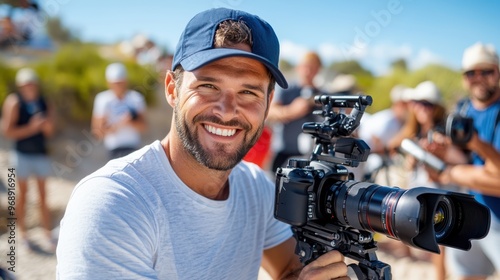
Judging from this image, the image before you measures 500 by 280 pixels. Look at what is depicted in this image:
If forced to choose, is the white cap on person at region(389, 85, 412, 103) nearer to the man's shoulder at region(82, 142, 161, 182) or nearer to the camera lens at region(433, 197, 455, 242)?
the camera lens at region(433, 197, 455, 242)

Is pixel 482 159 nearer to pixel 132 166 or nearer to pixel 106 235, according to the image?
pixel 132 166

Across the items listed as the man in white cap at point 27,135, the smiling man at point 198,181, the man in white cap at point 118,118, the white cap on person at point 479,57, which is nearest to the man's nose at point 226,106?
the smiling man at point 198,181

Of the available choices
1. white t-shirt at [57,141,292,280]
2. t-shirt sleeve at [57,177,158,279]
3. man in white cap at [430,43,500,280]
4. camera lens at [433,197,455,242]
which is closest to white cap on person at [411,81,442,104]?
man in white cap at [430,43,500,280]

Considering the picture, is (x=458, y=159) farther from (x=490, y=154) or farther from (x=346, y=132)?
(x=346, y=132)

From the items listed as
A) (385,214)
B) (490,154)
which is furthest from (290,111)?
(385,214)

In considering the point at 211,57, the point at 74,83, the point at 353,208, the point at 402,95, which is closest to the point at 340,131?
the point at 353,208

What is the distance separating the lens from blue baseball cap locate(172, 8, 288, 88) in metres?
1.57

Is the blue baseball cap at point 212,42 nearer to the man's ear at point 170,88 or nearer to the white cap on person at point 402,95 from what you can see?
the man's ear at point 170,88

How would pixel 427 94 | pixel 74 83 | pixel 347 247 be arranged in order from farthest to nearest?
pixel 74 83
pixel 427 94
pixel 347 247

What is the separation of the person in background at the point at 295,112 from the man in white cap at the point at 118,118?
5.31ft

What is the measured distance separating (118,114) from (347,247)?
13.8 ft

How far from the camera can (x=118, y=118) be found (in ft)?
17.4

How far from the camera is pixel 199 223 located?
163 cm

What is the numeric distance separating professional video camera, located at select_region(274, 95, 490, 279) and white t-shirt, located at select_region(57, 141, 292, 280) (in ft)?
0.68
